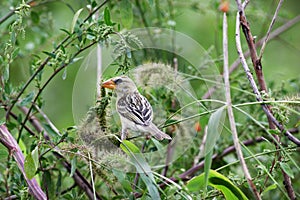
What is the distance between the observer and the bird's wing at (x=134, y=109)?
2.59ft

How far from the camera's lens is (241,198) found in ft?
2.65

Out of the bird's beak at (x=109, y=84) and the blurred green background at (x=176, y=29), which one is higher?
the blurred green background at (x=176, y=29)

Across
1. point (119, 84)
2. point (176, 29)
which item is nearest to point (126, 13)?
point (119, 84)

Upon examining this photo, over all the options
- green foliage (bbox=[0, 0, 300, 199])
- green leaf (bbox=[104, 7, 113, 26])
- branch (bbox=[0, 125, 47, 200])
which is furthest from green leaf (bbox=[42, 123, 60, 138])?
green leaf (bbox=[104, 7, 113, 26])

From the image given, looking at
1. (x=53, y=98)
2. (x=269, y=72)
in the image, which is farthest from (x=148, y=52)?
(x=269, y=72)

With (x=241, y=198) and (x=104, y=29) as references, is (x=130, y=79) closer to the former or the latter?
(x=104, y=29)

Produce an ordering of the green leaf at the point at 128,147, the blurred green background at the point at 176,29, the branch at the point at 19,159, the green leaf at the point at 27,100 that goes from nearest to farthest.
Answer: the green leaf at the point at 128,147, the branch at the point at 19,159, the green leaf at the point at 27,100, the blurred green background at the point at 176,29

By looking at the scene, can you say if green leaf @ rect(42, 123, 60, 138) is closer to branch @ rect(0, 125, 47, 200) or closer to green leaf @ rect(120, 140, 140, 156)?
branch @ rect(0, 125, 47, 200)

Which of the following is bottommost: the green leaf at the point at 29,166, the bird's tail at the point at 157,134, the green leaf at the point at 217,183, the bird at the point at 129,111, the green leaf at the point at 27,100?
the green leaf at the point at 217,183

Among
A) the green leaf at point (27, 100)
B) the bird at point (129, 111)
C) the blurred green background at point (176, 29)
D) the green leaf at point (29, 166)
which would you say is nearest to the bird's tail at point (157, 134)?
the bird at point (129, 111)

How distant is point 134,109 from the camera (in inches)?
31.0

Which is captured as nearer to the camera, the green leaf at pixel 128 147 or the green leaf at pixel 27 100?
the green leaf at pixel 128 147

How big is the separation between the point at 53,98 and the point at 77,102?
3.19 feet

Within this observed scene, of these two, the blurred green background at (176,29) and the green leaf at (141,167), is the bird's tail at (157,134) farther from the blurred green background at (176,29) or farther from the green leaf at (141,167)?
the blurred green background at (176,29)
